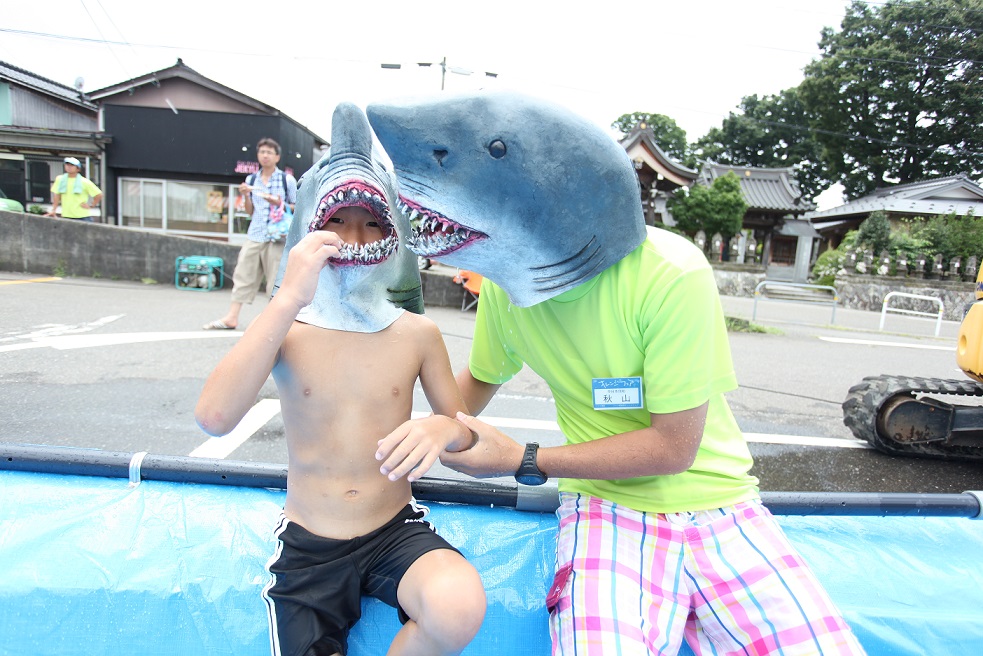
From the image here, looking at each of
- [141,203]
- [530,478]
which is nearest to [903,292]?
[530,478]

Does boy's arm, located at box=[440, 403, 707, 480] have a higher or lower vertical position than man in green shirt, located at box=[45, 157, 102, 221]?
lower

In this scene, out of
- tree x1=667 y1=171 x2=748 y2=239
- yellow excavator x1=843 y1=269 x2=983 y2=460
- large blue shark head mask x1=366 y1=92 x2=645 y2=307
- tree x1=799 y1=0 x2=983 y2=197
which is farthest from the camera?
tree x1=799 y1=0 x2=983 y2=197

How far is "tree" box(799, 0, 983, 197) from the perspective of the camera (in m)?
26.7

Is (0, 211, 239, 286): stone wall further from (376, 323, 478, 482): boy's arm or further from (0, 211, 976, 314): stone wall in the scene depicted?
(376, 323, 478, 482): boy's arm

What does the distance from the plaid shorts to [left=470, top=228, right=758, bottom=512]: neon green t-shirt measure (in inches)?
2.6

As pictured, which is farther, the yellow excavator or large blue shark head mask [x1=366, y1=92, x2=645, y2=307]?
the yellow excavator

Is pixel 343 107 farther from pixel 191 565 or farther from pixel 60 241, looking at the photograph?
pixel 60 241

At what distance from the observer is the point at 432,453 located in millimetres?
1282

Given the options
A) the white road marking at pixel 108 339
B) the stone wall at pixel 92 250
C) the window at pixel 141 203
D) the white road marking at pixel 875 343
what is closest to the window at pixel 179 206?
the window at pixel 141 203

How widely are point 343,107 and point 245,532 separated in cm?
131

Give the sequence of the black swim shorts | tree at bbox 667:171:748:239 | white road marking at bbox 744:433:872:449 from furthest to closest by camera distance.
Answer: tree at bbox 667:171:748:239
white road marking at bbox 744:433:872:449
the black swim shorts

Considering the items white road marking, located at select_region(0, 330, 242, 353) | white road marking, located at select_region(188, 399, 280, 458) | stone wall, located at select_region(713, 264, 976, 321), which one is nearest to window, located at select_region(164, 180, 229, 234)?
white road marking, located at select_region(0, 330, 242, 353)

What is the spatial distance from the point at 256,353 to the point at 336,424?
13.4 inches

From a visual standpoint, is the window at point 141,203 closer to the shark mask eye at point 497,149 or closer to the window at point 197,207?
the window at point 197,207
